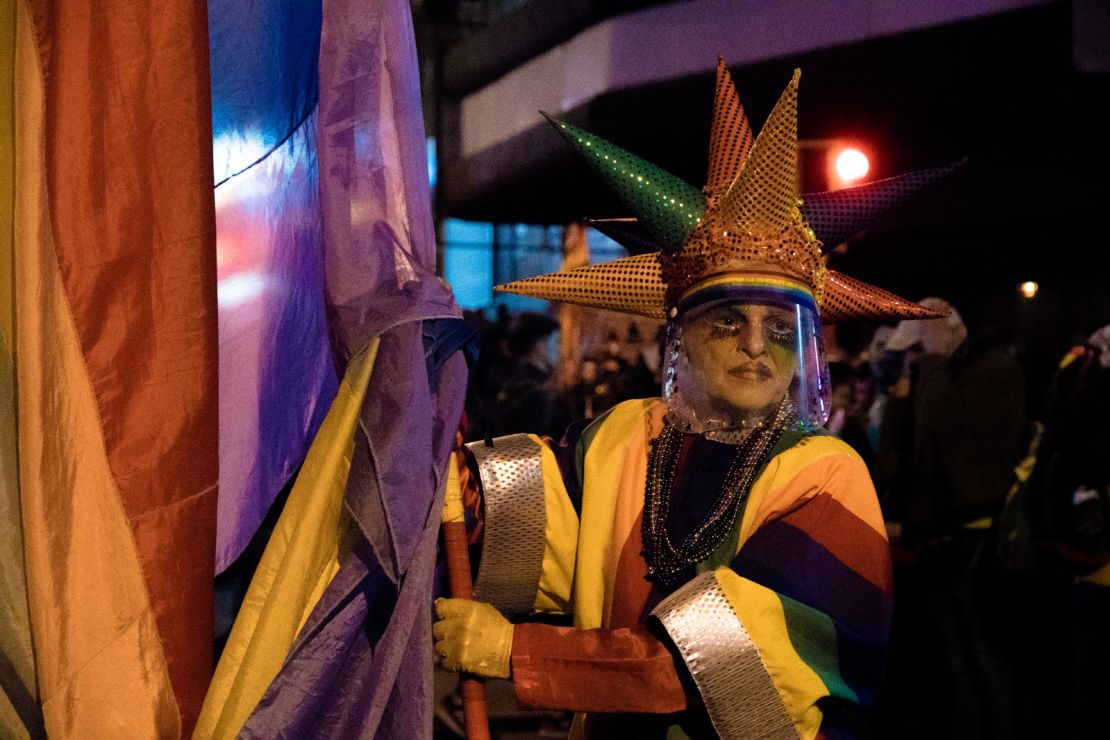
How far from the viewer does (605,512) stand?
243 centimetres

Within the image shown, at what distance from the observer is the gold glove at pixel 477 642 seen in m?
2.05

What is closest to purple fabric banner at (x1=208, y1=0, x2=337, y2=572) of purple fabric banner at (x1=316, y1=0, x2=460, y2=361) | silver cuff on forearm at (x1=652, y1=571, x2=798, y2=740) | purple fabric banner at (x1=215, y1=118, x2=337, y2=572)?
purple fabric banner at (x1=215, y1=118, x2=337, y2=572)

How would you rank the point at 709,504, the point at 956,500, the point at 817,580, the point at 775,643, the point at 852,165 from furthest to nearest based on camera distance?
the point at 852,165 → the point at 956,500 → the point at 709,504 → the point at 817,580 → the point at 775,643

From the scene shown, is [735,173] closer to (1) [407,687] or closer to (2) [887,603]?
(2) [887,603]

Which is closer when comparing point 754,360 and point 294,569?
point 294,569

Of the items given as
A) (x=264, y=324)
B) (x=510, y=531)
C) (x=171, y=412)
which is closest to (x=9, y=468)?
(x=171, y=412)

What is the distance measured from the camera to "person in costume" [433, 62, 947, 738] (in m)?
2.02

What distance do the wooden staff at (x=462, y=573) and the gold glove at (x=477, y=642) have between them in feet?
0.30

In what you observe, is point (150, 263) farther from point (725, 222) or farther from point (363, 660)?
point (725, 222)

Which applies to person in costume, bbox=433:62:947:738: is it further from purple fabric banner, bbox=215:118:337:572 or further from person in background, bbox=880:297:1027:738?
person in background, bbox=880:297:1027:738

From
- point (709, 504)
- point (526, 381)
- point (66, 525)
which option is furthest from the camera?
point (526, 381)

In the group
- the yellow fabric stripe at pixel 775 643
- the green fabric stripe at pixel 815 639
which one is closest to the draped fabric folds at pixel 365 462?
the yellow fabric stripe at pixel 775 643

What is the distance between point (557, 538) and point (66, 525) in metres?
1.00

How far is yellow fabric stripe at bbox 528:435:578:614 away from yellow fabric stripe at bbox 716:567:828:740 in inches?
19.5
